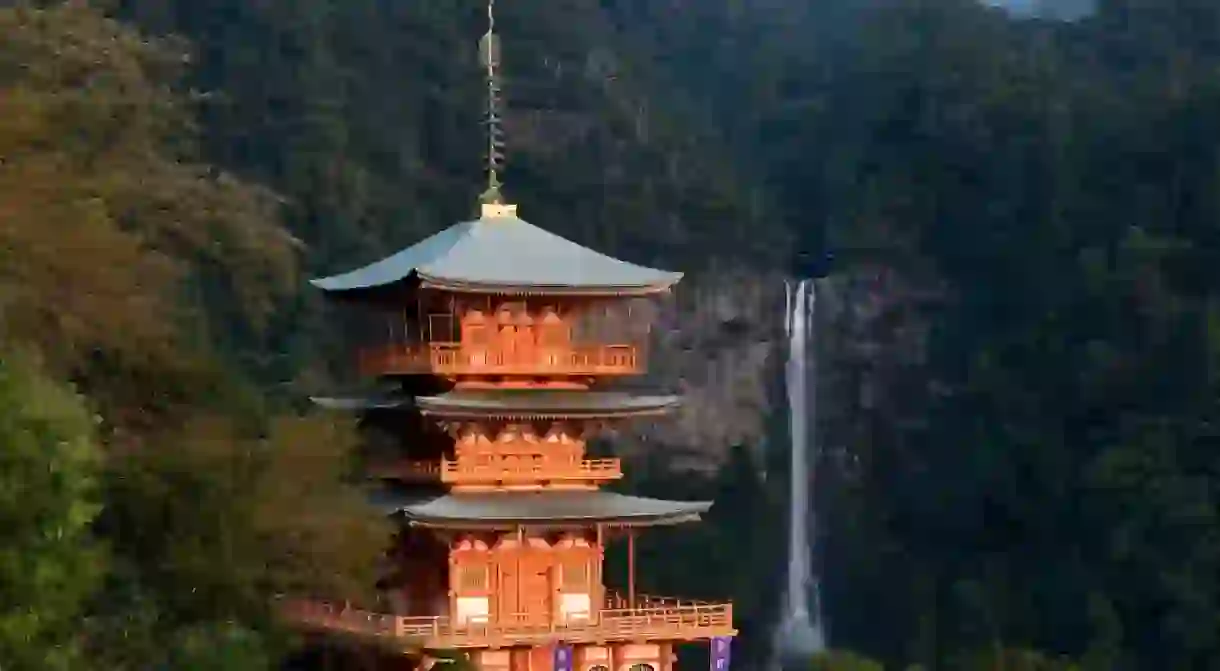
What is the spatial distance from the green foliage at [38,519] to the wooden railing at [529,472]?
5.08m

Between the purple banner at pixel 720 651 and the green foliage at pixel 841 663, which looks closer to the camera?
the purple banner at pixel 720 651

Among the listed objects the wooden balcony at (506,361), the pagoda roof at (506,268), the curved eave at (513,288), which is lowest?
the wooden balcony at (506,361)

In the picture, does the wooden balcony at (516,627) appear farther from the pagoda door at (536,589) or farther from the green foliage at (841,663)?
the green foliage at (841,663)

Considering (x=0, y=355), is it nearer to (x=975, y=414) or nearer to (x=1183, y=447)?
(x=1183, y=447)

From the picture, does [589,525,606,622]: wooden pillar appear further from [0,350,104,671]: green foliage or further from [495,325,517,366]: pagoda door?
[0,350,104,671]: green foliage

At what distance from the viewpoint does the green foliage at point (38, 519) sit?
1380 centimetres

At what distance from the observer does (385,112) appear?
164 ft

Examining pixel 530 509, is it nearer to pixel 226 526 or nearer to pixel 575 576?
pixel 575 576

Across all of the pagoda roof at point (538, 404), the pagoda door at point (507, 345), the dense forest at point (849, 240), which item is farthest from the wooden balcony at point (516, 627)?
the pagoda door at point (507, 345)

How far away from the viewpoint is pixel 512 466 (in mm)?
19359

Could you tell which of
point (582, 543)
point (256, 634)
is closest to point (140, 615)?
point (256, 634)

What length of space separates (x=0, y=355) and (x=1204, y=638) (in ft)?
86.2

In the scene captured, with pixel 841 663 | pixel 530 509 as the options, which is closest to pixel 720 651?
A: pixel 530 509

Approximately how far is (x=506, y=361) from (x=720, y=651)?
3.71 metres
